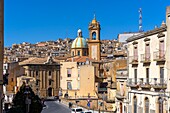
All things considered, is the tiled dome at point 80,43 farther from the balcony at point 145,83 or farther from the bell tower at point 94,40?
the balcony at point 145,83

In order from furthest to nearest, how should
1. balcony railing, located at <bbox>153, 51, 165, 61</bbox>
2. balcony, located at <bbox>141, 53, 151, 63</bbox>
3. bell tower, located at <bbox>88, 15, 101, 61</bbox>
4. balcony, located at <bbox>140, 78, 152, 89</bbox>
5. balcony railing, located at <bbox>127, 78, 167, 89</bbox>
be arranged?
bell tower, located at <bbox>88, 15, 101, 61</bbox> < balcony, located at <bbox>141, 53, 151, 63</bbox> < balcony, located at <bbox>140, 78, 152, 89</bbox> < balcony railing, located at <bbox>153, 51, 165, 61</bbox> < balcony railing, located at <bbox>127, 78, 167, 89</bbox>

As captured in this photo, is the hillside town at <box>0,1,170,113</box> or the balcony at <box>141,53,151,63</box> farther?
the balcony at <box>141,53,151,63</box>

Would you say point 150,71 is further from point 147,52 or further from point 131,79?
point 131,79

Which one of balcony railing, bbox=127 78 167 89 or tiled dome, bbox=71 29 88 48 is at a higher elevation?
tiled dome, bbox=71 29 88 48

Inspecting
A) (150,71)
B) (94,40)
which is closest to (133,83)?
(150,71)

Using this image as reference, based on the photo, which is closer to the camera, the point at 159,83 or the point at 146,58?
the point at 159,83

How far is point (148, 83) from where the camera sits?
30219 millimetres

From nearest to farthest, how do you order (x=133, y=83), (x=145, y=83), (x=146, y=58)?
(x=145, y=83) → (x=146, y=58) → (x=133, y=83)

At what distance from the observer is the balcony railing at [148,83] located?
27.9 meters

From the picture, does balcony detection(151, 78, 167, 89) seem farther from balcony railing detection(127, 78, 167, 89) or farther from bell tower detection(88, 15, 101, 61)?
bell tower detection(88, 15, 101, 61)

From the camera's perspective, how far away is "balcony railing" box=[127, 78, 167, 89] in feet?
91.5

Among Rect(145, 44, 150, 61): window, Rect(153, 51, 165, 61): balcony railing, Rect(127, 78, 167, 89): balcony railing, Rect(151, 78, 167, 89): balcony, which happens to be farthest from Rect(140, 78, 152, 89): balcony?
Rect(153, 51, 165, 61): balcony railing

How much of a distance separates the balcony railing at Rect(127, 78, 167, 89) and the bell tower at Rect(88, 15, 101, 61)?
47179 mm

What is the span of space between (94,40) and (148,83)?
5191 centimetres
